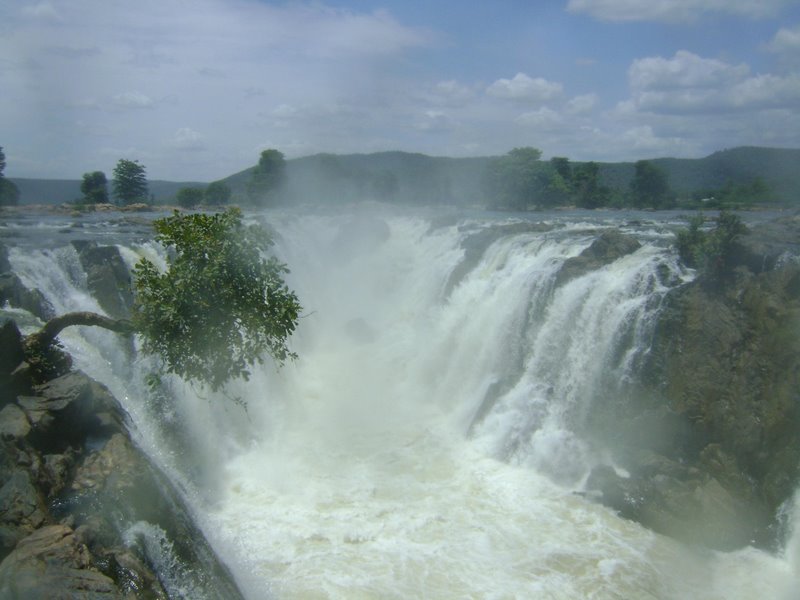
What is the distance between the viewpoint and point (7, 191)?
95.7 feet

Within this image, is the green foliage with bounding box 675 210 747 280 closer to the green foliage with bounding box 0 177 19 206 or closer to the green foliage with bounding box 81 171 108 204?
the green foliage with bounding box 0 177 19 206

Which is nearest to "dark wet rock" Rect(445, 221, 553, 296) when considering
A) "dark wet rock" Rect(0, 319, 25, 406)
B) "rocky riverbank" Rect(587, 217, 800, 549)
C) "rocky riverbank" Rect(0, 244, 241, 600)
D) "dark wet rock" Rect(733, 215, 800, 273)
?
"rocky riverbank" Rect(587, 217, 800, 549)

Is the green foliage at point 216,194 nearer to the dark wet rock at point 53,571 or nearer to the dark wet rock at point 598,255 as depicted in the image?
the dark wet rock at point 598,255

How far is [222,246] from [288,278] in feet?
47.6

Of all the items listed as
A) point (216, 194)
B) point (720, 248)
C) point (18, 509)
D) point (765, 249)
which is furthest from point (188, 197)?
point (18, 509)

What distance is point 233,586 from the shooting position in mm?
7859

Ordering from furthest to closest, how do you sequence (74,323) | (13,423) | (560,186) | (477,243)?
(560,186), (477,243), (74,323), (13,423)

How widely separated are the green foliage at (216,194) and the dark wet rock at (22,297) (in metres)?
33.3

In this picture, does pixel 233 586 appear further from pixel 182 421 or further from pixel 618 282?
pixel 618 282

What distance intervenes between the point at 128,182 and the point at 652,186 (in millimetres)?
31299

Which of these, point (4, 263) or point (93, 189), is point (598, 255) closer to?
point (4, 263)

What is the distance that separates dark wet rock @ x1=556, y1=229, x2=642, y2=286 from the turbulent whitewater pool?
0.22 meters

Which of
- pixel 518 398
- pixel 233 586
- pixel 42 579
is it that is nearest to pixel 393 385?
pixel 518 398

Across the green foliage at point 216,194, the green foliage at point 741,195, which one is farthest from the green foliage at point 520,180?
the green foliage at point 216,194
